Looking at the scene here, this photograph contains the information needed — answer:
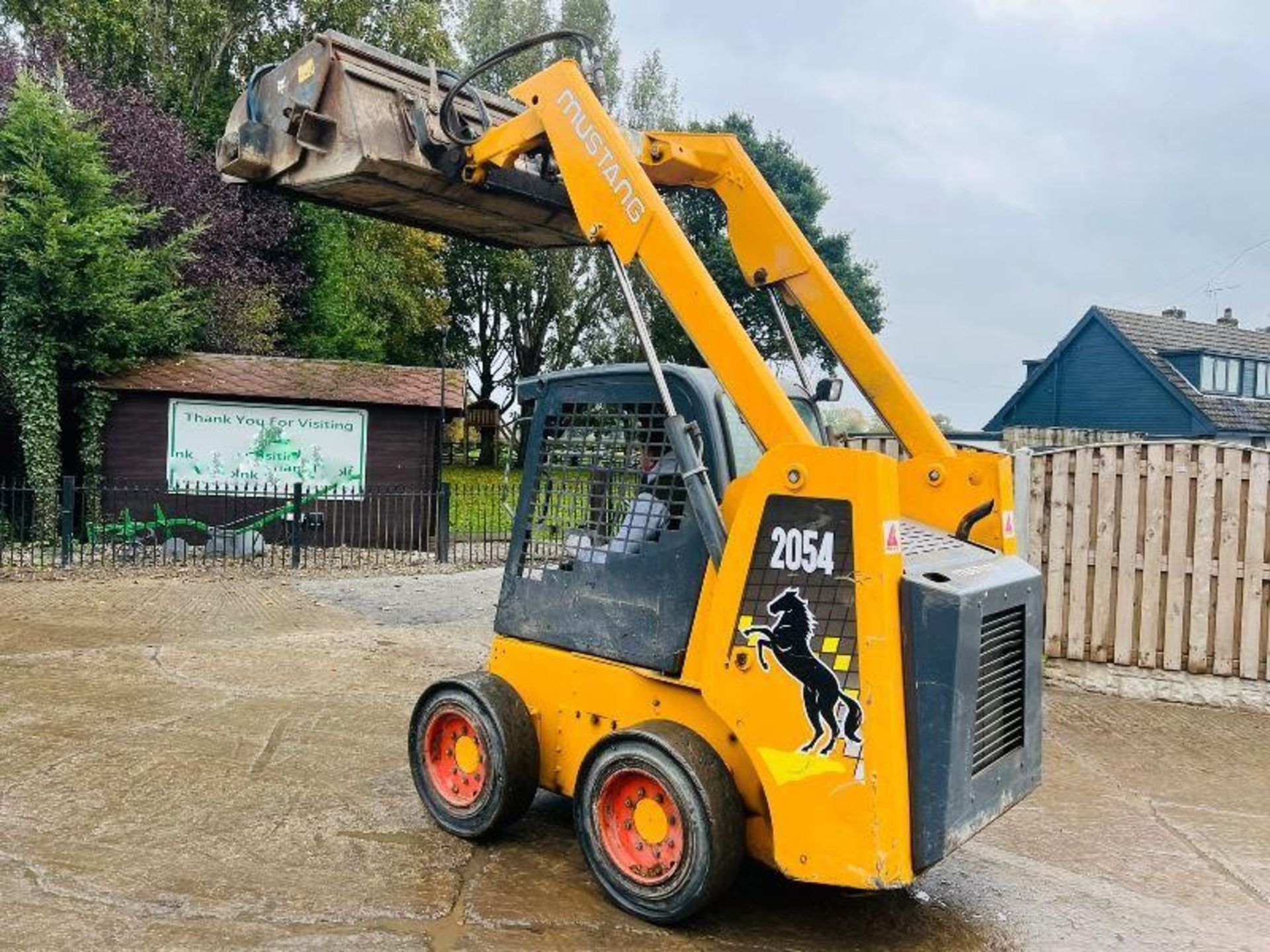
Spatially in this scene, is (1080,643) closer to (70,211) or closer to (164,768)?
(164,768)

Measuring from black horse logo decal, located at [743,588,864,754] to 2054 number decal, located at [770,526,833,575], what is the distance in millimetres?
91

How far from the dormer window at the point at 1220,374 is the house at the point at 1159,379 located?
0.8 inches

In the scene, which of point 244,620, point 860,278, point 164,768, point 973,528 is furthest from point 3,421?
point 860,278

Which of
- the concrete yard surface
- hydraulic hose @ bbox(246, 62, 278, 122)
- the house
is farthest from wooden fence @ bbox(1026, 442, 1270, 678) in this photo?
the house

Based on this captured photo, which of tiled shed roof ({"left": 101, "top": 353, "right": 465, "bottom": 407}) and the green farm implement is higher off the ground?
tiled shed roof ({"left": 101, "top": 353, "right": 465, "bottom": 407})

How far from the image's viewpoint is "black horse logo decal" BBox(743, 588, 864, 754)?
342 cm

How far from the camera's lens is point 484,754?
444 centimetres

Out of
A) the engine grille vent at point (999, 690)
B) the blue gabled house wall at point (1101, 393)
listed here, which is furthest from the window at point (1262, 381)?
the engine grille vent at point (999, 690)

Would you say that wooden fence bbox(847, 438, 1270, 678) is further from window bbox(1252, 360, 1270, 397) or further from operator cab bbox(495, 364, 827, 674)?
window bbox(1252, 360, 1270, 397)

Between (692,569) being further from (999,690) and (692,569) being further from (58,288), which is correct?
(58,288)

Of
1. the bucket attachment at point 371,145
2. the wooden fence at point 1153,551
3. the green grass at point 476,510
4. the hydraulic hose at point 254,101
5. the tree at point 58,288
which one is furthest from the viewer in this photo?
the green grass at point 476,510

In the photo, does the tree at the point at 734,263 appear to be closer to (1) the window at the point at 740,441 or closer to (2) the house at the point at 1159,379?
(2) the house at the point at 1159,379

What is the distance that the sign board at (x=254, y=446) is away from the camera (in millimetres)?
15078

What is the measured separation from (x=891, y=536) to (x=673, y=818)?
4.21 ft
